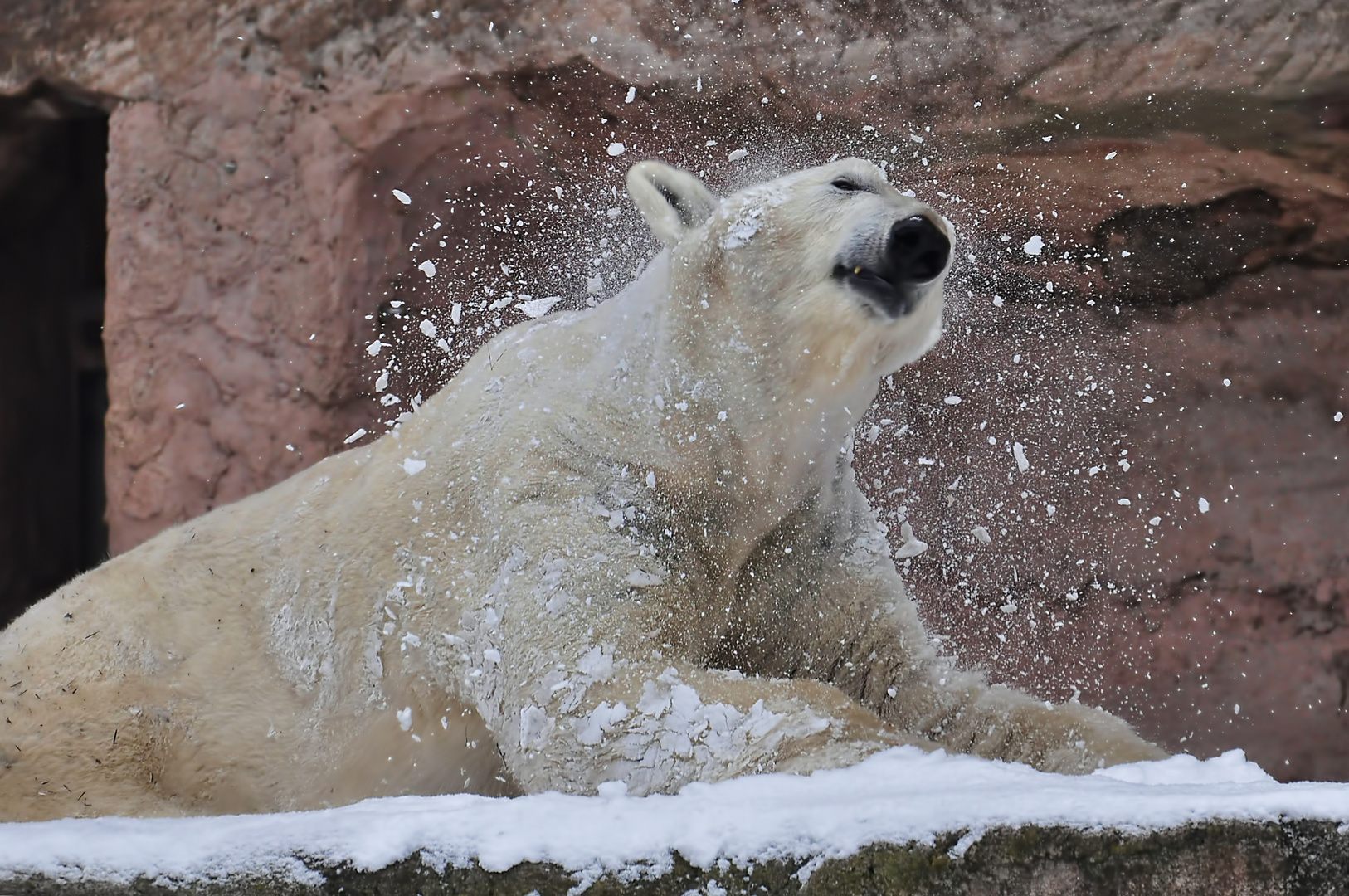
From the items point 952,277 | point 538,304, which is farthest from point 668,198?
point 952,277

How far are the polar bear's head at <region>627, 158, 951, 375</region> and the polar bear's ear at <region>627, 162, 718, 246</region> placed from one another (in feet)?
0.04

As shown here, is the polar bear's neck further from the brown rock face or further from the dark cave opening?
the dark cave opening

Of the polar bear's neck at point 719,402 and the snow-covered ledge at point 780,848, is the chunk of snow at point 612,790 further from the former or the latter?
the polar bear's neck at point 719,402

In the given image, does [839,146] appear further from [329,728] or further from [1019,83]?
[329,728]

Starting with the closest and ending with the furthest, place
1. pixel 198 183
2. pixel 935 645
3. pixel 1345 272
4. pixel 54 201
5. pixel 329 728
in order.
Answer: pixel 329 728, pixel 935 645, pixel 1345 272, pixel 198 183, pixel 54 201

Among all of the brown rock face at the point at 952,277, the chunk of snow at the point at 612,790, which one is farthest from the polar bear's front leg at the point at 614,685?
the brown rock face at the point at 952,277

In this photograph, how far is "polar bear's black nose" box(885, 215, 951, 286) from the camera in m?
2.56

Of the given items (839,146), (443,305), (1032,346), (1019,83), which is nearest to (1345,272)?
(1032,346)

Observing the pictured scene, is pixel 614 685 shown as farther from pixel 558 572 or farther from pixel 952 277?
pixel 952 277

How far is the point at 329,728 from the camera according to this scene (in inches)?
109

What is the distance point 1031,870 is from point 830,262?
146 cm

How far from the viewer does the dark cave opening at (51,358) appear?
5.30 meters

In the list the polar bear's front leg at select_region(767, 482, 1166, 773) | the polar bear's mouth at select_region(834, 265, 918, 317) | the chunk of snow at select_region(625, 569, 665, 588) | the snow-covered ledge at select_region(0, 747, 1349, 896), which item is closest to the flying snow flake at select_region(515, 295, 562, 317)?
the polar bear's front leg at select_region(767, 482, 1166, 773)

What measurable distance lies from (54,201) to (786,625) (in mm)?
4144
